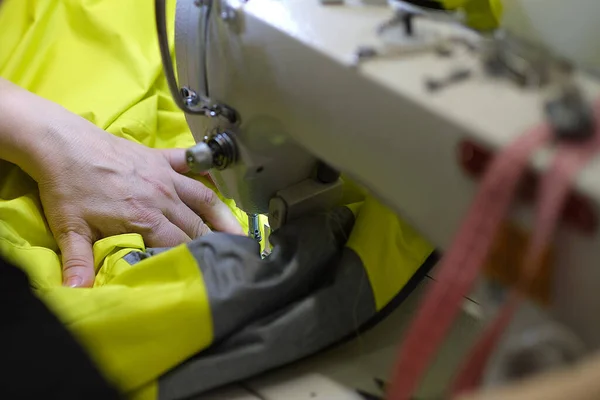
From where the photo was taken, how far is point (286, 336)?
1.80 feet

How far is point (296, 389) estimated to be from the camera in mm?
541

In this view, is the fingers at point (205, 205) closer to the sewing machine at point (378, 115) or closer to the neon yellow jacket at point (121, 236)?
the neon yellow jacket at point (121, 236)

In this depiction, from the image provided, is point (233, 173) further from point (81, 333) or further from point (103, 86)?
point (103, 86)

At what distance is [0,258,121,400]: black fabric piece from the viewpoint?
0.40 meters

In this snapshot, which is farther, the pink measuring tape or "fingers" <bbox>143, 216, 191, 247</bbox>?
"fingers" <bbox>143, 216, 191, 247</bbox>

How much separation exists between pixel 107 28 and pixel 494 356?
0.84 meters

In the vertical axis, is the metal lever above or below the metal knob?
above

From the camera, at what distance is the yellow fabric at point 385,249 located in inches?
23.5

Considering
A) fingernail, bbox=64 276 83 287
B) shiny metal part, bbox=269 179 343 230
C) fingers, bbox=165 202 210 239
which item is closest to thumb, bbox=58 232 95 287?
fingernail, bbox=64 276 83 287

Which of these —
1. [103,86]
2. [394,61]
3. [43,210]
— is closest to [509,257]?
[394,61]

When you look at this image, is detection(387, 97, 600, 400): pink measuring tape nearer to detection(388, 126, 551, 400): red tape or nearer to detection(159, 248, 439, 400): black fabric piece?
detection(388, 126, 551, 400): red tape

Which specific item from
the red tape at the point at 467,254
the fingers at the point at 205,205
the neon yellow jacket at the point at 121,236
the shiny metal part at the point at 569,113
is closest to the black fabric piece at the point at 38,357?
the neon yellow jacket at the point at 121,236

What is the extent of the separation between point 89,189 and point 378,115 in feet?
1.50

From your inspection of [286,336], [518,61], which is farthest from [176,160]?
[518,61]
